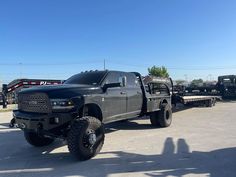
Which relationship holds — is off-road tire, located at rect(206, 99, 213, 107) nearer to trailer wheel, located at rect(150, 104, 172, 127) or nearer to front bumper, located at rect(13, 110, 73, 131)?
trailer wheel, located at rect(150, 104, 172, 127)

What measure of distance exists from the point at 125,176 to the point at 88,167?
945mm

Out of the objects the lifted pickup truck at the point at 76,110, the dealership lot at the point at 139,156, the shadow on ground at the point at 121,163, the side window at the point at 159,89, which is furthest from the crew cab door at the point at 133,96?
the shadow on ground at the point at 121,163

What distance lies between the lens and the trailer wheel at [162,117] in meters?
11.2

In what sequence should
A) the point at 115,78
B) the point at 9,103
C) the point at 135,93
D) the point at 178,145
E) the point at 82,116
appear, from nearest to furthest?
the point at 82,116 → the point at 178,145 → the point at 115,78 → the point at 135,93 → the point at 9,103

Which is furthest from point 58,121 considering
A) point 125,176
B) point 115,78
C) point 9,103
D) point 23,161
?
point 9,103

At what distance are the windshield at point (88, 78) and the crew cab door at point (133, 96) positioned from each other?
1.06 meters

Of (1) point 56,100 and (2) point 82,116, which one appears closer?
(1) point 56,100

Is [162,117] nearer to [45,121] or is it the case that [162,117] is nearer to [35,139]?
[35,139]

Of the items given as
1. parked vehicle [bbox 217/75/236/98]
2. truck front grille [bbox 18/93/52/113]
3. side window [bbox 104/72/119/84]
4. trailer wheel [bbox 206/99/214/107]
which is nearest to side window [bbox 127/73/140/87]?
side window [bbox 104/72/119/84]

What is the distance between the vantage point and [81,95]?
Result: 7246 millimetres

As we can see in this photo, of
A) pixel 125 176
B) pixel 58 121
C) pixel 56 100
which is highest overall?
pixel 56 100

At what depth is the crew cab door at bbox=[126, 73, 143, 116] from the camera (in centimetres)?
941

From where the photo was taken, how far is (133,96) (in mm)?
9594

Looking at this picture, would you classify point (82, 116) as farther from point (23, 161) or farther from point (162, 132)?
point (162, 132)
